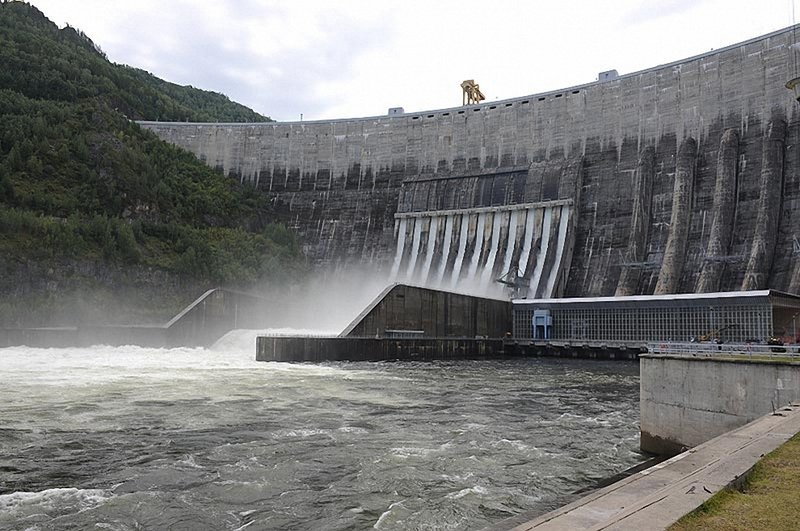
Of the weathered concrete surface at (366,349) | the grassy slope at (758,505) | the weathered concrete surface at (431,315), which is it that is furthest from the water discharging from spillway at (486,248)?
the grassy slope at (758,505)

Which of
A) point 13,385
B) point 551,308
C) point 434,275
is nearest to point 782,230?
point 551,308

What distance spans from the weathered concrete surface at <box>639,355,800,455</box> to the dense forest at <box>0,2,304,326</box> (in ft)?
92.7

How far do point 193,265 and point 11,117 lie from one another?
51.3ft

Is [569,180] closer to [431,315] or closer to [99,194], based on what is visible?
[431,315]

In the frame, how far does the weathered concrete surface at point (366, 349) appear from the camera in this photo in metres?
24.8

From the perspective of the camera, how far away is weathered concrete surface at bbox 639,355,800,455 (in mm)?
8773

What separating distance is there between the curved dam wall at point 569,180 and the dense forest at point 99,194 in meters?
4.40

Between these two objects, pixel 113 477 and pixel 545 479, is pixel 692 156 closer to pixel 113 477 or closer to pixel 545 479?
pixel 545 479

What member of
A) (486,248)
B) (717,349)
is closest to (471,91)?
(486,248)

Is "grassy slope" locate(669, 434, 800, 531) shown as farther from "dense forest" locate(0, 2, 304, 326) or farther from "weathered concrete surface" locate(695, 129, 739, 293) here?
"dense forest" locate(0, 2, 304, 326)

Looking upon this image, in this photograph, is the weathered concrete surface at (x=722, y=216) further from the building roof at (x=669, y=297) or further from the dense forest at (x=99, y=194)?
the dense forest at (x=99, y=194)

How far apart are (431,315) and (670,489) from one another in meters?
27.8

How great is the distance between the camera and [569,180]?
1652 inches

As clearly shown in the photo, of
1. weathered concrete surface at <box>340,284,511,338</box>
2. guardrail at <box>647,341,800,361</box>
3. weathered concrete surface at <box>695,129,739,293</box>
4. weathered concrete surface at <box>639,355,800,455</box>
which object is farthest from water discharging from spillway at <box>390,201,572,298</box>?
weathered concrete surface at <box>639,355,800,455</box>
